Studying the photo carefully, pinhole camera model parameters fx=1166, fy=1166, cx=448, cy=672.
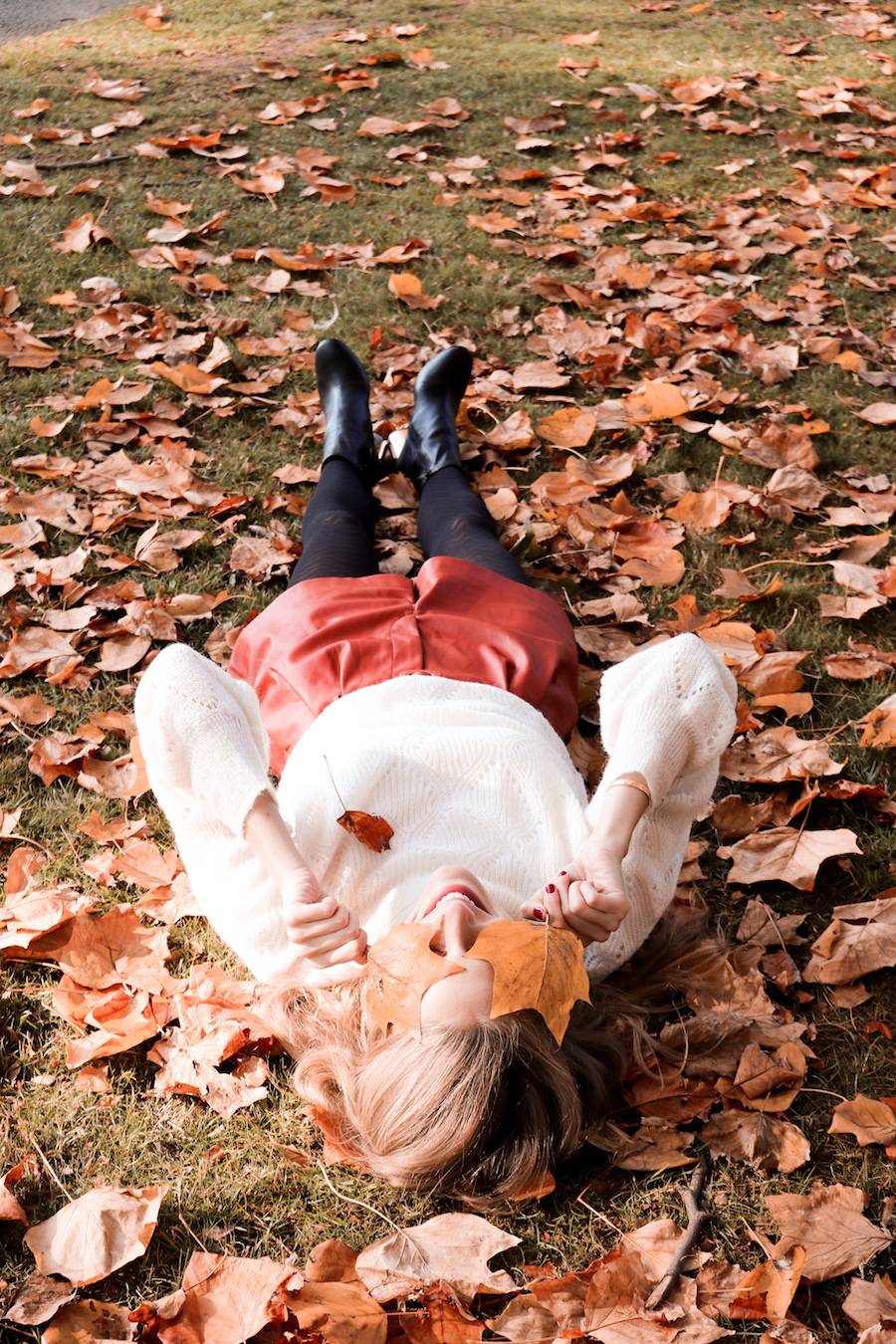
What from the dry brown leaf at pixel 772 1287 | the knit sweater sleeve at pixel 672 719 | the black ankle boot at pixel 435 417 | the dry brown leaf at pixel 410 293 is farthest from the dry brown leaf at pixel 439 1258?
the dry brown leaf at pixel 410 293

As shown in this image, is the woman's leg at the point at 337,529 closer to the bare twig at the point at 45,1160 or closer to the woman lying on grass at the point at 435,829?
the woman lying on grass at the point at 435,829

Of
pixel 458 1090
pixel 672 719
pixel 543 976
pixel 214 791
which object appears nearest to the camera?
pixel 543 976

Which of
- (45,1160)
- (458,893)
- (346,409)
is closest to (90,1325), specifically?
(45,1160)

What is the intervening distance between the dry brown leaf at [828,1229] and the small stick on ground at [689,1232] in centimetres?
11

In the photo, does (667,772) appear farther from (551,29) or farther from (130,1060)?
(551,29)

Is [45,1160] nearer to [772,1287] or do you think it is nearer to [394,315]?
[772,1287]

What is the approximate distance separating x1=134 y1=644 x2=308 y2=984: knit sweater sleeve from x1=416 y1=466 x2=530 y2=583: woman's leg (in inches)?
35.1

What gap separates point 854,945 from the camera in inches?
88.2

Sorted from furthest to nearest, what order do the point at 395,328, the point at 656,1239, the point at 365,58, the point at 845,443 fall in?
the point at 365,58
the point at 395,328
the point at 845,443
the point at 656,1239

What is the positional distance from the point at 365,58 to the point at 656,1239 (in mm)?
5710

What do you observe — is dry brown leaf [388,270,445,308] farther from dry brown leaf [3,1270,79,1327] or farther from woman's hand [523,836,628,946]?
dry brown leaf [3,1270,79,1327]

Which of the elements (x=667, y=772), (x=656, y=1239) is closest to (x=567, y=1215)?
(x=656, y=1239)

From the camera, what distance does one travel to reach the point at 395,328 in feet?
13.6

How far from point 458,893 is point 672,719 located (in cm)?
59
